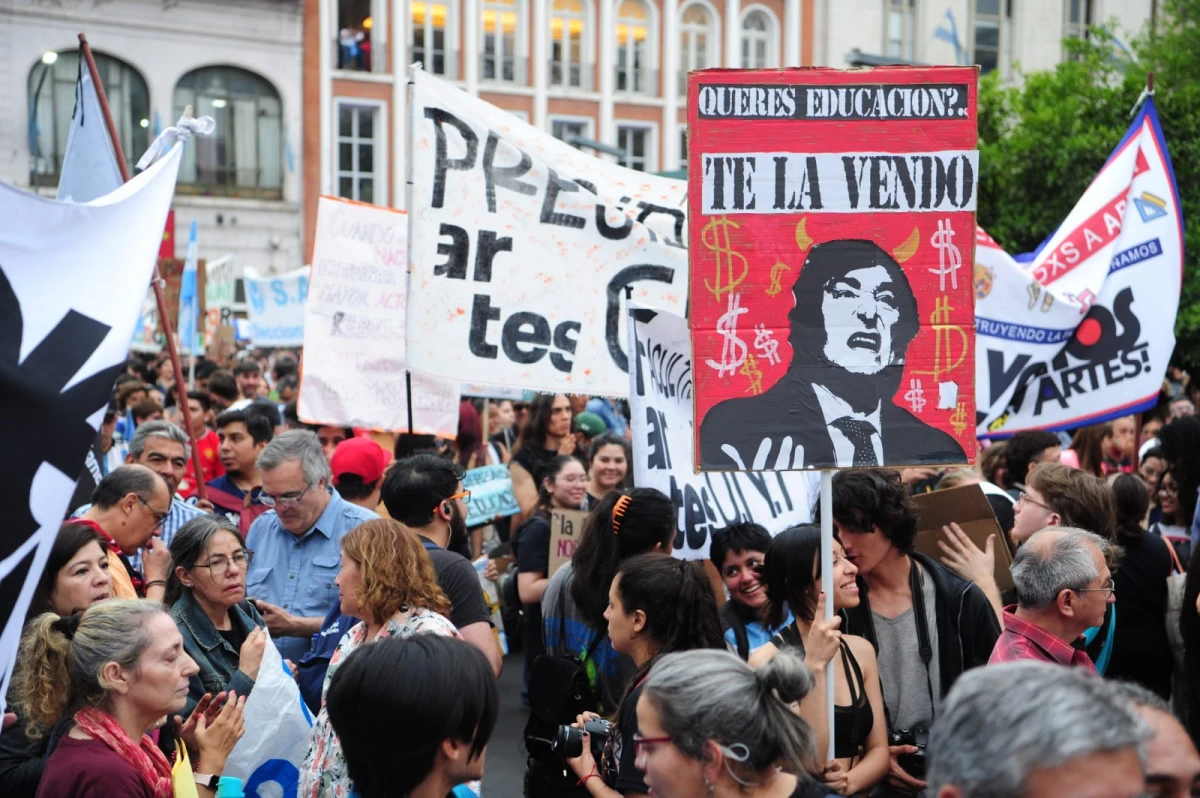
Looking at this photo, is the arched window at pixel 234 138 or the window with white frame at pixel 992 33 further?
the window with white frame at pixel 992 33

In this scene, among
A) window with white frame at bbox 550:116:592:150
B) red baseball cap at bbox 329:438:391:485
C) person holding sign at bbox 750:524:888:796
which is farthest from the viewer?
window with white frame at bbox 550:116:592:150

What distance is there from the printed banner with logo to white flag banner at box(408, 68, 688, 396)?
248 cm

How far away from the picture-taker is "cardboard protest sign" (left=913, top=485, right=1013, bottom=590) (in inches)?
192

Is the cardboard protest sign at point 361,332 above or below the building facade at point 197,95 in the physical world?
below

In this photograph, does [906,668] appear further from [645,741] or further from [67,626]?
[67,626]

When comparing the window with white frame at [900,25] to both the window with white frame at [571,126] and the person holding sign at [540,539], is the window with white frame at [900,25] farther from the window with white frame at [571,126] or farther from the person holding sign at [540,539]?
the person holding sign at [540,539]

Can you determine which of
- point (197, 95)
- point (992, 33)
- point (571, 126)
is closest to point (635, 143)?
point (571, 126)

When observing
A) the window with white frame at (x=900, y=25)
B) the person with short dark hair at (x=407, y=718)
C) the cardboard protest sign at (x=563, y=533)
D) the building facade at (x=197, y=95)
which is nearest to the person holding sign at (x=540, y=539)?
the cardboard protest sign at (x=563, y=533)

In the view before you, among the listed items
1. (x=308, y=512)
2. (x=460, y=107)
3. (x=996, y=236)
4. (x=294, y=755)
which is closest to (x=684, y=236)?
(x=460, y=107)

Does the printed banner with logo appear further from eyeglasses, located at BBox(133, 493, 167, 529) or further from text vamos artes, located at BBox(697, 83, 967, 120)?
eyeglasses, located at BBox(133, 493, 167, 529)

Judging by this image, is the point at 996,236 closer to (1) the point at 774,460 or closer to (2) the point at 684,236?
(2) the point at 684,236

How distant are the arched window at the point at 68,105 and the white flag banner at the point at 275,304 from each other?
20121 mm

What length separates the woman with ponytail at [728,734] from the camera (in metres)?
2.62

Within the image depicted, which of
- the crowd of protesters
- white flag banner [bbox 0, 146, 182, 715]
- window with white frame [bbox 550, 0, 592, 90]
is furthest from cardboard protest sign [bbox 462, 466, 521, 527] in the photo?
window with white frame [bbox 550, 0, 592, 90]
